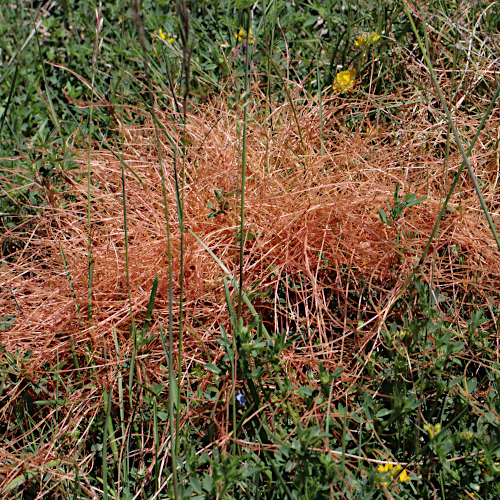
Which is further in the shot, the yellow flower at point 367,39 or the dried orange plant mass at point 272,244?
the yellow flower at point 367,39

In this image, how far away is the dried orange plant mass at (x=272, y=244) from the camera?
5.52 ft

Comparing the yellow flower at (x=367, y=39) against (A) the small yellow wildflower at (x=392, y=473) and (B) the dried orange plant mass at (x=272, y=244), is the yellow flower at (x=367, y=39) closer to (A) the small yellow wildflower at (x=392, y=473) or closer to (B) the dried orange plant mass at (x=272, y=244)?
(B) the dried orange plant mass at (x=272, y=244)

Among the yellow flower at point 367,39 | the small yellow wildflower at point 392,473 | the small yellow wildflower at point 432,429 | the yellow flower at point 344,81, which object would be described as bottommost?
the small yellow wildflower at point 392,473

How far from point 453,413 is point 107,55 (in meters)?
2.35

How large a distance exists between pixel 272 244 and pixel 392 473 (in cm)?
86

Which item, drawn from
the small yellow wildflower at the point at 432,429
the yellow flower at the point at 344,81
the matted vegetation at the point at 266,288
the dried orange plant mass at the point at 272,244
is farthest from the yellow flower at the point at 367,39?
the small yellow wildflower at the point at 432,429

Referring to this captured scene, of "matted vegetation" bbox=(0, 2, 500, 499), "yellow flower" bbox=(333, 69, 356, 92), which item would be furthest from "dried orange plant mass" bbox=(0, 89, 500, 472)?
"yellow flower" bbox=(333, 69, 356, 92)

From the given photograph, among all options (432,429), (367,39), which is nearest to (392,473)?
(432,429)

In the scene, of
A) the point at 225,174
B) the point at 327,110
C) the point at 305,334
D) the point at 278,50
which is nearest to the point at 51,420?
the point at 305,334

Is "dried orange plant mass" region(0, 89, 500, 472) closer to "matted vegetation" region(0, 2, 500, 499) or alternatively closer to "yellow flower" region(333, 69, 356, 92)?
"matted vegetation" region(0, 2, 500, 499)

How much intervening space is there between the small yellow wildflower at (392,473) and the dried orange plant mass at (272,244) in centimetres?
25

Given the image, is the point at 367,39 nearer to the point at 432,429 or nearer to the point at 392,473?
the point at 432,429

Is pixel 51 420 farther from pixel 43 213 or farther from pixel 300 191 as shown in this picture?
pixel 300 191

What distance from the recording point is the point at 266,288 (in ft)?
5.95
